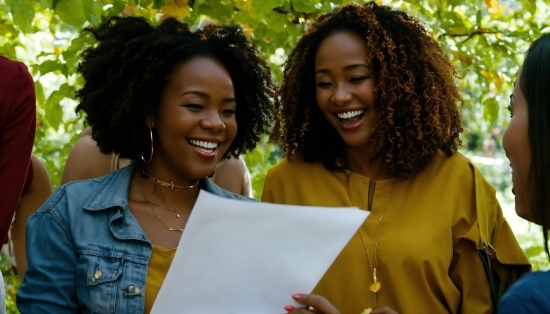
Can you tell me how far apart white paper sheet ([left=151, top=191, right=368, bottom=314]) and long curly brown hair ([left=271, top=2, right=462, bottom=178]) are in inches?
36.0

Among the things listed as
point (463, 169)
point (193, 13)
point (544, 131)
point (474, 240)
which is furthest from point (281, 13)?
point (544, 131)

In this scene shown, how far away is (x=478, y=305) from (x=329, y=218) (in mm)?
928

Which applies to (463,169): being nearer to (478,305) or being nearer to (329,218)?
(478,305)

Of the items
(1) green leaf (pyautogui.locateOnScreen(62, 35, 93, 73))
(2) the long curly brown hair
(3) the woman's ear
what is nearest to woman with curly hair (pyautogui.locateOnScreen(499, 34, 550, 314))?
(2) the long curly brown hair

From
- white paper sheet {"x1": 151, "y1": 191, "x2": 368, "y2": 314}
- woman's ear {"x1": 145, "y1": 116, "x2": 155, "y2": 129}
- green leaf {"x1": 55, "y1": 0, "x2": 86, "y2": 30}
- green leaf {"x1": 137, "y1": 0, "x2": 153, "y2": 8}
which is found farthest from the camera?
green leaf {"x1": 137, "y1": 0, "x2": 153, "y2": 8}

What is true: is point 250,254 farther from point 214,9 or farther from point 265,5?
point 214,9

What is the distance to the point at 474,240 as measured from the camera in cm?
308

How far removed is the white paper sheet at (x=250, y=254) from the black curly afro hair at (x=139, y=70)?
94 centimetres

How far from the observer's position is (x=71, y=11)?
12.2ft

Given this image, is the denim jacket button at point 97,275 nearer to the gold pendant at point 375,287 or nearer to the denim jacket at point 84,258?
the denim jacket at point 84,258

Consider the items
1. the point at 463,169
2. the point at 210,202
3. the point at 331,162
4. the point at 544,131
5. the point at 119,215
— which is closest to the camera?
the point at 544,131

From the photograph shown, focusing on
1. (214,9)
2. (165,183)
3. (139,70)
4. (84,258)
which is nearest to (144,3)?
(214,9)

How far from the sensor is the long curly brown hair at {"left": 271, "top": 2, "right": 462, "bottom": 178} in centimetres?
332

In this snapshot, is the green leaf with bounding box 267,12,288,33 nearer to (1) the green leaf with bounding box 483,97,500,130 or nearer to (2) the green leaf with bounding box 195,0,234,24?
(2) the green leaf with bounding box 195,0,234,24
